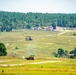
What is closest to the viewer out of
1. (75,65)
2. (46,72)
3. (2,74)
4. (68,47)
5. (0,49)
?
(2,74)

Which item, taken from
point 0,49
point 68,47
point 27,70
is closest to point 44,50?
point 68,47

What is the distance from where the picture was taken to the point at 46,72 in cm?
6544

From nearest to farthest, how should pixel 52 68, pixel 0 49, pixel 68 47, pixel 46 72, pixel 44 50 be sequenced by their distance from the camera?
pixel 46 72, pixel 52 68, pixel 0 49, pixel 44 50, pixel 68 47

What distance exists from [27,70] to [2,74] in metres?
7.31

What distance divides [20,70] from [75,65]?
1552 cm

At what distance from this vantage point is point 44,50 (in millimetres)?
165875

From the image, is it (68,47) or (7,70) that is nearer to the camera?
(7,70)

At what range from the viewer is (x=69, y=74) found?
63719mm

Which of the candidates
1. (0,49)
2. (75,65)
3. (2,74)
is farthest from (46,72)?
(0,49)

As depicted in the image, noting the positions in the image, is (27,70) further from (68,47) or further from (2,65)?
(68,47)

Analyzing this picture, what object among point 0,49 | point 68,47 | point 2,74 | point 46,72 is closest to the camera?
point 2,74

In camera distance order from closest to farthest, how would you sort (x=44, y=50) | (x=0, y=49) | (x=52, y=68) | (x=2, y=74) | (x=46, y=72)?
(x=2, y=74), (x=46, y=72), (x=52, y=68), (x=0, y=49), (x=44, y=50)

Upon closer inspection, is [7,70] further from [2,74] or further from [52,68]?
[52,68]

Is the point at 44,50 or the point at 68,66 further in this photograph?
the point at 44,50
